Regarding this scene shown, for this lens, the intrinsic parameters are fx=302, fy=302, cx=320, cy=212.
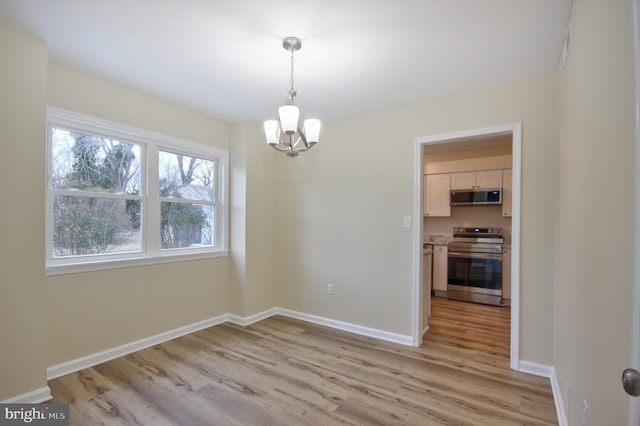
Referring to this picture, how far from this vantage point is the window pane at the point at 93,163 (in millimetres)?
2525

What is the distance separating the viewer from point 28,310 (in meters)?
2.08

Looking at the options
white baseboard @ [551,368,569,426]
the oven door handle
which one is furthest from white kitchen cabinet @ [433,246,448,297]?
white baseboard @ [551,368,569,426]

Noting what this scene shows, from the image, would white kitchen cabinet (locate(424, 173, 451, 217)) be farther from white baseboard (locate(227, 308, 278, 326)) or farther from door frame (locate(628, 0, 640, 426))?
door frame (locate(628, 0, 640, 426))

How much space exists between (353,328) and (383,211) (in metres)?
1.42

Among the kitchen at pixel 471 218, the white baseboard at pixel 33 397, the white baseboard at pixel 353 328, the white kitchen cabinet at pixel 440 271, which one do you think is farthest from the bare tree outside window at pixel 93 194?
the white kitchen cabinet at pixel 440 271

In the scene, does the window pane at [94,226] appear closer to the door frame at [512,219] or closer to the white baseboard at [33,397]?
the white baseboard at [33,397]

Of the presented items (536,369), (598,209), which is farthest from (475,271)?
(598,209)

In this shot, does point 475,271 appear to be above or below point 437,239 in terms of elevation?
below

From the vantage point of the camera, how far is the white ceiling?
1.78 m

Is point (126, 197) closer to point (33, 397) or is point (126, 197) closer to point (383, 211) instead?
point (33, 397)

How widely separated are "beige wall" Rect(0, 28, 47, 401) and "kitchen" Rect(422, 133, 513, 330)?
4296 mm

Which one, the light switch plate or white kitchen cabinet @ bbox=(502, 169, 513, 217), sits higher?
white kitchen cabinet @ bbox=(502, 169, 513, 217)

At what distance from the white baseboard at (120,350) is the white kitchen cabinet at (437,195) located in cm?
405

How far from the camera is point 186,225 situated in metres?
3.54
